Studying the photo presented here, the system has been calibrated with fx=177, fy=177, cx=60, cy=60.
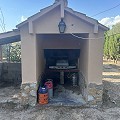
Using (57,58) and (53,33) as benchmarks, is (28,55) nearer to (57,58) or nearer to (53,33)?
(53,33)

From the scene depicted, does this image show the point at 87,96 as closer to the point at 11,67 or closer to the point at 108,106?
the point at 108,106

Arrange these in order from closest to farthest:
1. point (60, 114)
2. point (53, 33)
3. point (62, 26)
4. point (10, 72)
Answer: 1. point (60, 114)
2. point (62, 26)
3. point (53, 33)
4. point (10, 72)

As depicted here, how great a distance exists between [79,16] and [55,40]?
4.26 m

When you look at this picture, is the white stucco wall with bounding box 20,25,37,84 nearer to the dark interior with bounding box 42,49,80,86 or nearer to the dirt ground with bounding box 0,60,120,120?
the dirt ground with bounding box 0,60,120,120

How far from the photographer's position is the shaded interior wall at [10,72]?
1260cm

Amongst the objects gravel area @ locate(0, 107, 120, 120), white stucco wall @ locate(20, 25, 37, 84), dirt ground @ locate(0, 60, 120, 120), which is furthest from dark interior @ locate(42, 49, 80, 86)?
gravel area @ locate(0, 107, 120, 120)

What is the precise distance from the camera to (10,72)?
1270 centimetres

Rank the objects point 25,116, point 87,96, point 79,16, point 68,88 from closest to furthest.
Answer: point 25,116 < point 79,16 < point 87,96 < point 68,88

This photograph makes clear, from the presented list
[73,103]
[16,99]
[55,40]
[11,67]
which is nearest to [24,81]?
[16,99]

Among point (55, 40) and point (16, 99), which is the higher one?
point (55, 40)

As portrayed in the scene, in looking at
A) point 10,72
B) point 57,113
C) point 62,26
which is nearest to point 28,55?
point 62,26

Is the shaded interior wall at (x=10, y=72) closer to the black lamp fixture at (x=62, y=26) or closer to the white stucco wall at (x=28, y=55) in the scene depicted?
the white stucco wall at (x=28, y=55)

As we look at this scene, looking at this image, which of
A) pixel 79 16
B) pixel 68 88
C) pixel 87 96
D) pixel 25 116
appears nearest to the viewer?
pixel 25 116

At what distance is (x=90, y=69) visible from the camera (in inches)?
304
